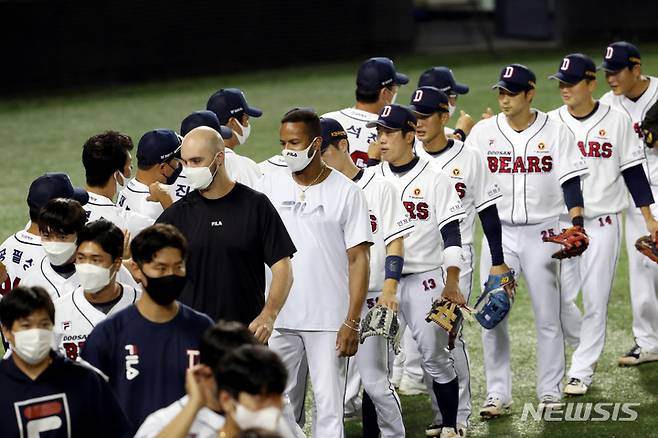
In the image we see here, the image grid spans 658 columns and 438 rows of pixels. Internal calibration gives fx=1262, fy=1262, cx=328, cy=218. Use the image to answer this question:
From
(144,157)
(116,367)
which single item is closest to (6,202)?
(144,157)

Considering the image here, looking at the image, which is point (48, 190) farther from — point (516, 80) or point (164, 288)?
point (516, 80)

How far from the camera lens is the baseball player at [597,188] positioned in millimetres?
7949

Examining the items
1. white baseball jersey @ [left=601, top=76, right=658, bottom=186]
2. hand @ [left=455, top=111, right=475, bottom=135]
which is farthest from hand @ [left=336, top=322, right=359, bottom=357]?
white baseball jersey @ [left=601, top=76, right=658, bottom=186]

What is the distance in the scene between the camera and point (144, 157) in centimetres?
668

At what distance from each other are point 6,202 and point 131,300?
8.51m

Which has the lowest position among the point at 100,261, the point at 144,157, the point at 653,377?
the point at 653,377

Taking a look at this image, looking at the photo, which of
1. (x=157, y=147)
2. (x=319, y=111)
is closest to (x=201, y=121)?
(x=157, y=147)

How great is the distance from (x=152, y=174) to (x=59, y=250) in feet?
3.88

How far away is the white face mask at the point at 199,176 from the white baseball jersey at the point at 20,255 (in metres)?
0.95

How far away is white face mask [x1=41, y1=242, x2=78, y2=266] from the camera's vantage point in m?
5.59

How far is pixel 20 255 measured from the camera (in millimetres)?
6125

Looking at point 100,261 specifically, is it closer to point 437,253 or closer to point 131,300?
point 131,300

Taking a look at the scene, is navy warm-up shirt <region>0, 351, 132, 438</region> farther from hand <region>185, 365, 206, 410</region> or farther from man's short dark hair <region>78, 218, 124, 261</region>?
man's short dark hair <region>78, 218, 124, 261</region>

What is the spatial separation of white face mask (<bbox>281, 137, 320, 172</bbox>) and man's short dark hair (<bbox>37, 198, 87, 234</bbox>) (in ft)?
3.46
